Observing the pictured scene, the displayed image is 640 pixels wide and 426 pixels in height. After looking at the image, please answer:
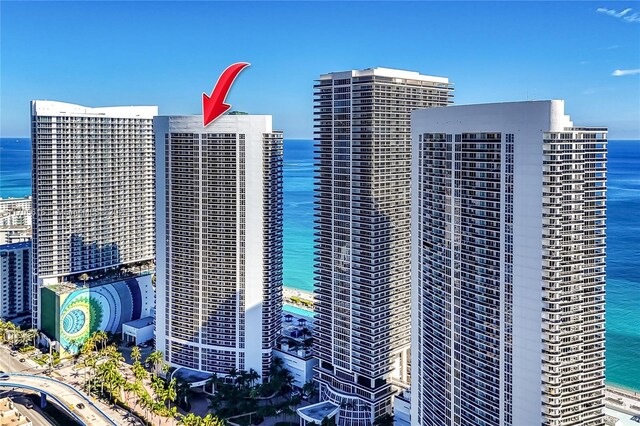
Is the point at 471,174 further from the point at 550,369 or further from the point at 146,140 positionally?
the point at 146,140

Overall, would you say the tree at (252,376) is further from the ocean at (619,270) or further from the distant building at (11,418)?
the ocean at (619,270)

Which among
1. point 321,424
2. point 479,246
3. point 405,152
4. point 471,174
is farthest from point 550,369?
point 405,152

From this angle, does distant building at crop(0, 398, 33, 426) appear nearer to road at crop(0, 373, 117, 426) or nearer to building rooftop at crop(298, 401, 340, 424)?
road at crop(0, 373, 117, 426)

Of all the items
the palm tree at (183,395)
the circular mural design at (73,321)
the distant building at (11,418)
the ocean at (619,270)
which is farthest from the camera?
the circular mural design at (73,321)

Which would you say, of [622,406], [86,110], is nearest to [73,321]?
[86,110]

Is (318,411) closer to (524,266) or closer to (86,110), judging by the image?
(524,266)

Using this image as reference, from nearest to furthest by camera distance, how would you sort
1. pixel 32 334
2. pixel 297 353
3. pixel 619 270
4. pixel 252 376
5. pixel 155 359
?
pixel 252 376
pixel 297 353
pixel 155 359
pixel 32 334
pixel 619 270

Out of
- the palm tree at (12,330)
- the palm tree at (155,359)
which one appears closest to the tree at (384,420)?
the palm tree at (155,359)
